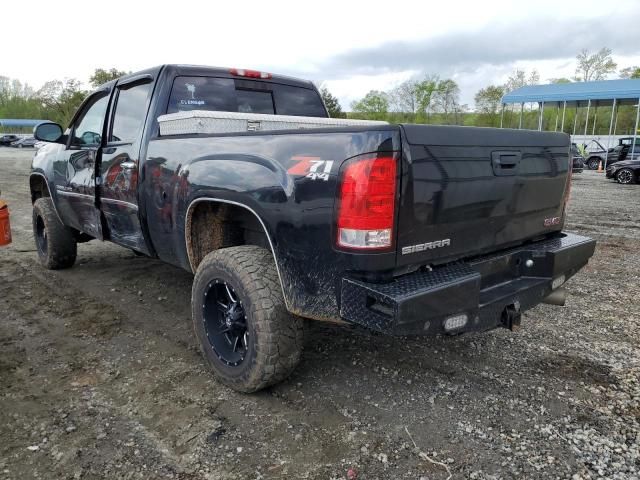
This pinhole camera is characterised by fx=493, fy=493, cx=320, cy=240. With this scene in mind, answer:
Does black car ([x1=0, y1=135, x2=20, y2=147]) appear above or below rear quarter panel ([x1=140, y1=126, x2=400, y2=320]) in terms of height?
below

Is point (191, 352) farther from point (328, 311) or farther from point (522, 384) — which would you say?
point (522, 384)

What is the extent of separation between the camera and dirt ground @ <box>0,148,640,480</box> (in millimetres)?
2311

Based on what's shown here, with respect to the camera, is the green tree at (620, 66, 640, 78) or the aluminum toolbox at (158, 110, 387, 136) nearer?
the aluminum toolbox at (158, 110, 387, 136)

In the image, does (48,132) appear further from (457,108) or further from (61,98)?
(61,98)

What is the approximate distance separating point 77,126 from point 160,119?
1919mm

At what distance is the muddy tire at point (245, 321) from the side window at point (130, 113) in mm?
1480

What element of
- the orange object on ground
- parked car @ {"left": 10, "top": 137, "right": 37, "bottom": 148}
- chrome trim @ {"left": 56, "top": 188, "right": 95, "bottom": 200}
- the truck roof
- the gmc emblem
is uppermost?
the truck roof

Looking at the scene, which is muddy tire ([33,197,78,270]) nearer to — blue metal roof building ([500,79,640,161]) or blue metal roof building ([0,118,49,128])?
blue metal roof building ([500,79,640,161])

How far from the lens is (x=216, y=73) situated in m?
3.94

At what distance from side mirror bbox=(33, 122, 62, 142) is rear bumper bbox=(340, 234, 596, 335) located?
3867mm

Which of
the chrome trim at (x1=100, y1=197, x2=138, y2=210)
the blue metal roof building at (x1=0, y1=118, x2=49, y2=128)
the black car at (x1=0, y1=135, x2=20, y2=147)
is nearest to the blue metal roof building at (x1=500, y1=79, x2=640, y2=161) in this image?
the chrome trim at (x1=100, y1=197, x2=138, y2=210)

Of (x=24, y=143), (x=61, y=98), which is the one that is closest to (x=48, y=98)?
(x=61, y=98)

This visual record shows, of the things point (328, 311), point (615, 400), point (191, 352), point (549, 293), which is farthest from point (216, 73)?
point (615, 400)

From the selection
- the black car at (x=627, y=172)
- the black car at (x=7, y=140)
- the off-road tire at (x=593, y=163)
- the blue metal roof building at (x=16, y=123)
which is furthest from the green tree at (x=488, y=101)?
the blue metal roof building at (x=16, y=123)
